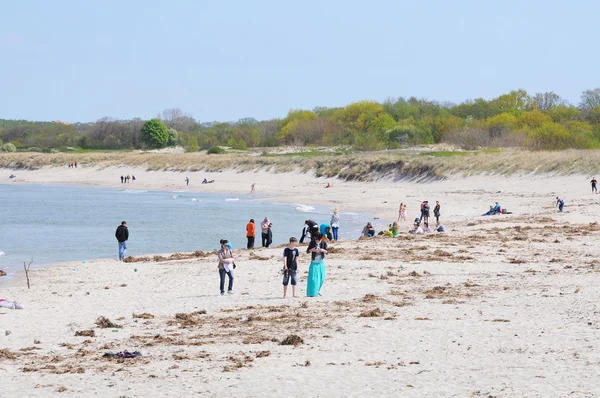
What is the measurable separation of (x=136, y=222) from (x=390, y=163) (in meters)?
31.3

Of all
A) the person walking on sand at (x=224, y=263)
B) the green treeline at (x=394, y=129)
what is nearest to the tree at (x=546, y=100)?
the green treeline at (x=394, y=129)

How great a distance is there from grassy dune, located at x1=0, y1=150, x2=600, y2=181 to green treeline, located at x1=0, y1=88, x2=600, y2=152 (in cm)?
1249

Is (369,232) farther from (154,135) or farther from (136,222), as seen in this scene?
(154,135)

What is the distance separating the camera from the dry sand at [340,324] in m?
10.6

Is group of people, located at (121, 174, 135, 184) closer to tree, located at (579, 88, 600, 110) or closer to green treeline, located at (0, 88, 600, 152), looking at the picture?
green treeline, located at (0, 88, 600, 152)

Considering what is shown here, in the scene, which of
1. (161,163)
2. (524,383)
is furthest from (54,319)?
(161,163)

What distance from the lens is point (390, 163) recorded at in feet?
225

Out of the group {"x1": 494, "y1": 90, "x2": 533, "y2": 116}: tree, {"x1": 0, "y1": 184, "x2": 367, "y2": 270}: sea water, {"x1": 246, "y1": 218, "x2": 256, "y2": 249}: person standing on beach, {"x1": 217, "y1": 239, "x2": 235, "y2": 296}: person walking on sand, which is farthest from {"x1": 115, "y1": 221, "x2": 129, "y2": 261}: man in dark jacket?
{"x1": 494, "y1": 90, "x2": 533, "y2": 116}: tree

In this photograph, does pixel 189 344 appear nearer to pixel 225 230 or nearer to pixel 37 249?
pixel 37 249

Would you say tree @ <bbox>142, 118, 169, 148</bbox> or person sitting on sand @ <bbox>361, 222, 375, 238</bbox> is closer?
person sitting on sand @ <bbox>361, 222, 375, 238</bbox>

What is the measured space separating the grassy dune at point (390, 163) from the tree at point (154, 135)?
2467 cm

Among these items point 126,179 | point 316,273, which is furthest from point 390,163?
point 316,273

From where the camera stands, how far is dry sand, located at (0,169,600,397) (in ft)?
34.7

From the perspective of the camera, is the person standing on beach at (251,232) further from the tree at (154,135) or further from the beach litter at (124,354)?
the tree at (154,135)
